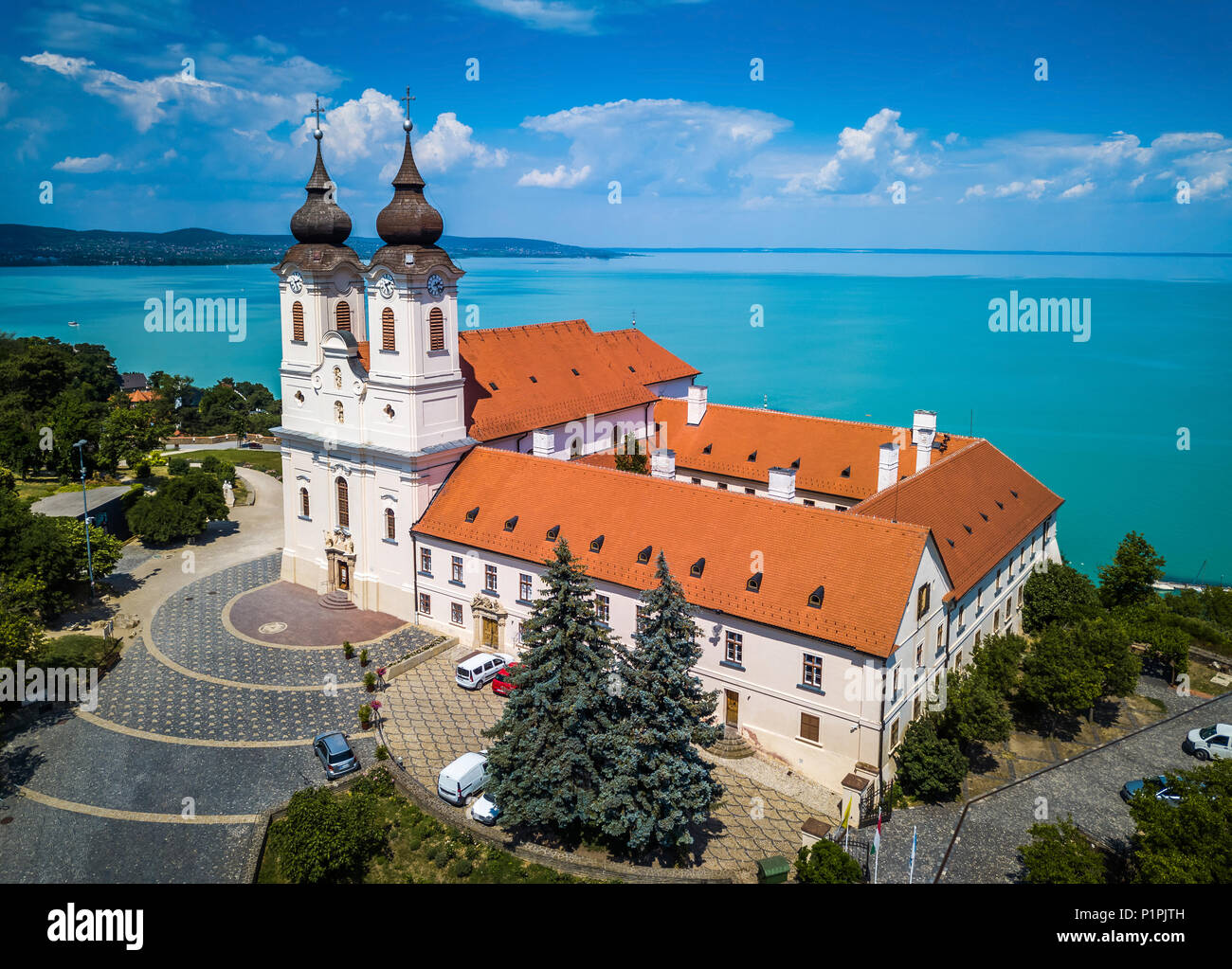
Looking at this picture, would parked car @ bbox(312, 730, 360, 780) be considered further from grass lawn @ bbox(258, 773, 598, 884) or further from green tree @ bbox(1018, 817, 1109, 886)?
green tree @ bbox(1018, 817, 1109, 886)

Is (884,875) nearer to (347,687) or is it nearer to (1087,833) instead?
(1087,833)

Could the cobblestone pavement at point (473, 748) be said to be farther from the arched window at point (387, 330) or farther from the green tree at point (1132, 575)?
the green tree at point (1132, 575)

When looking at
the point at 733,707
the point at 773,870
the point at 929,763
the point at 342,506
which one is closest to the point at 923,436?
the point at 733,707

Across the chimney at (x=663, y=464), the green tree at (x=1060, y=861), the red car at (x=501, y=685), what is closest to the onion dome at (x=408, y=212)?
the chimney at (x=663, y=464)

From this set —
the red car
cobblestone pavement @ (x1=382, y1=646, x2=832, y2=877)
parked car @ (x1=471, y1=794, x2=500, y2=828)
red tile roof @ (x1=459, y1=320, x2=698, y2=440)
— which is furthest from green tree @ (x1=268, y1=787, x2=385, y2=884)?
red tile roof @ (x1=459, y1=320, x2=698, y2=440)

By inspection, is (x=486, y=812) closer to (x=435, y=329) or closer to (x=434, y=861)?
(x=434, y=861)

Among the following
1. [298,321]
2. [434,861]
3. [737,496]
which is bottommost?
[434,861]
